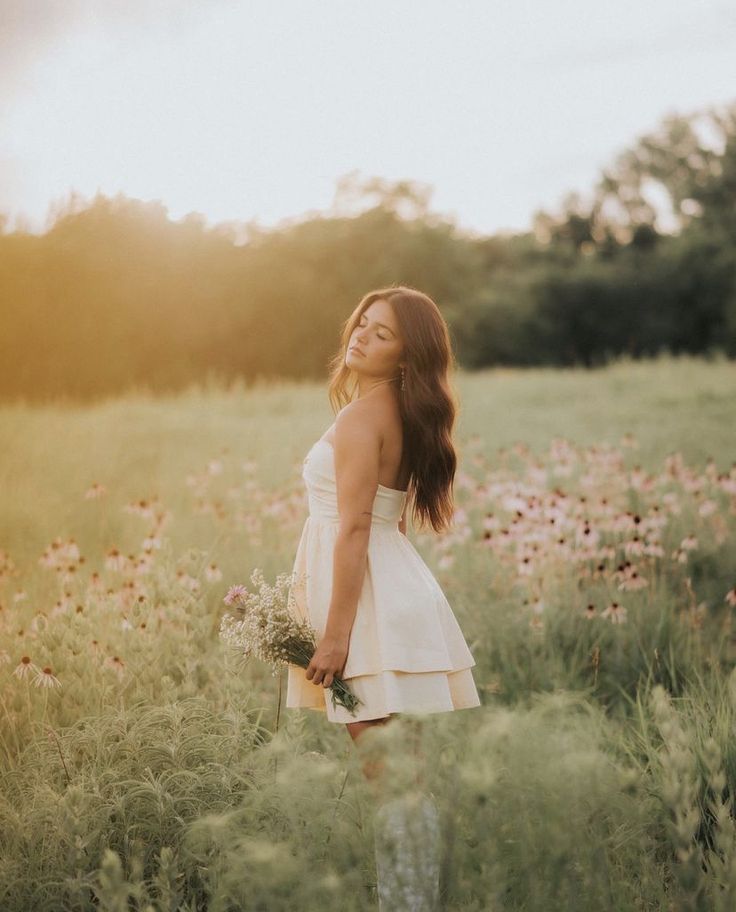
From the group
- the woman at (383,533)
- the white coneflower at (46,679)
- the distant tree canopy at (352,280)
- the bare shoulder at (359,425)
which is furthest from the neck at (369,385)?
the distant tree canopy at (352,280)

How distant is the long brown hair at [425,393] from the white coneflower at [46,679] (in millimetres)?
1611

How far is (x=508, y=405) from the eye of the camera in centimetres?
1506

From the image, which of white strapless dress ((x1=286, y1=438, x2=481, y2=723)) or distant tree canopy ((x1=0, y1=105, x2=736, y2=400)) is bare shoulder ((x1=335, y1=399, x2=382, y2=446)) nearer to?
white strapless dress ((x1=286, y1=438, x2=481, y2=723))

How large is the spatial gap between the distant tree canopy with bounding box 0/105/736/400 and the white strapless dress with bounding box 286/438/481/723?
1216 cm

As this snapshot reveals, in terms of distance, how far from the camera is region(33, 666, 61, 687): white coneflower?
3729 mm

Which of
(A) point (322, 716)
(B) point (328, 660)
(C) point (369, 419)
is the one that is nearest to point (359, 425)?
(C) point (369, 419)

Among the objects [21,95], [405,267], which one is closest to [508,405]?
[21,95]

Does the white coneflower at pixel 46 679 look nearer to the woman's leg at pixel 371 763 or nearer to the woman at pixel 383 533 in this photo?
the woman at pixel 383 533

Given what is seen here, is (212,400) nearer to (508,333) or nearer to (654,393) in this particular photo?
(654,393)

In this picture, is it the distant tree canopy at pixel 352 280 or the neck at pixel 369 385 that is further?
the distant tree canopy at pixel 352 280

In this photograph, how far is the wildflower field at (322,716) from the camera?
8.35 feet

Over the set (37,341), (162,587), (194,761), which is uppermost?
(37,341)

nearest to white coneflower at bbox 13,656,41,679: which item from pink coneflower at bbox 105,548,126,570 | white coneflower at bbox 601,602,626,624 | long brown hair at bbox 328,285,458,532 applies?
pink coneflower at bbox 105,548,126,570

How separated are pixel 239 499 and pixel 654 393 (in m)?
10.1
